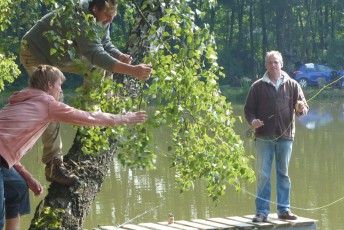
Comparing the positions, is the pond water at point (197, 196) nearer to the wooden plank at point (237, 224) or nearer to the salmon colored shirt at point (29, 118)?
the wooden plank at point (237, 224)

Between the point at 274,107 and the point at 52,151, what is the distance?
326 cm

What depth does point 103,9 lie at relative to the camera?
6.84 meters

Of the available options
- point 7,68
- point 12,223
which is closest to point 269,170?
point 12,223

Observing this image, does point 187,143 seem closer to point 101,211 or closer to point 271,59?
point 271,59

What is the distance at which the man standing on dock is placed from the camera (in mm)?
9781

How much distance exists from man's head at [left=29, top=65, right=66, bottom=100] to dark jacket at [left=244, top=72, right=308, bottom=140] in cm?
406

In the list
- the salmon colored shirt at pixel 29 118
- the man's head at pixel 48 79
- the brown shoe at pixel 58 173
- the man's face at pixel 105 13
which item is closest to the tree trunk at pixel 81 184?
the brown shoe at pixel 58 173

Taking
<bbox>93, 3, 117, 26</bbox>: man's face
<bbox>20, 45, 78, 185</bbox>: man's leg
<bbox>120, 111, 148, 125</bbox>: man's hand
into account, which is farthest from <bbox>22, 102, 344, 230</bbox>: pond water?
<bbox>120, 111, 148, 125</bbox>: man's hand

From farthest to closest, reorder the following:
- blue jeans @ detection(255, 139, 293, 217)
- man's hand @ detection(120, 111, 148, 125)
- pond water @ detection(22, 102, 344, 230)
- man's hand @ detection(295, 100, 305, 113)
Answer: pond water @ detection(22, 102, 344, 230) < blue jeans @ detection(255, 139, 293, 217) < man's hand @ detection(295, 100, 305, 113) < man's hand @ detection(120, 111, 148, 125)

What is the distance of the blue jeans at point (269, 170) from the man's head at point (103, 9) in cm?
337

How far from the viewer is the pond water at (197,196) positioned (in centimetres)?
1256

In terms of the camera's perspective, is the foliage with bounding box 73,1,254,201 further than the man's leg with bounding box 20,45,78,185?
No

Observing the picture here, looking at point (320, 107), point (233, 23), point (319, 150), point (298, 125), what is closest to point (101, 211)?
point (319, 150)

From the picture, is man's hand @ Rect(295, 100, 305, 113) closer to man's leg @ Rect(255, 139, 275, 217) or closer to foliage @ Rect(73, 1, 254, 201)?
man's leg @ Rect(255, 139, 275, 217)
